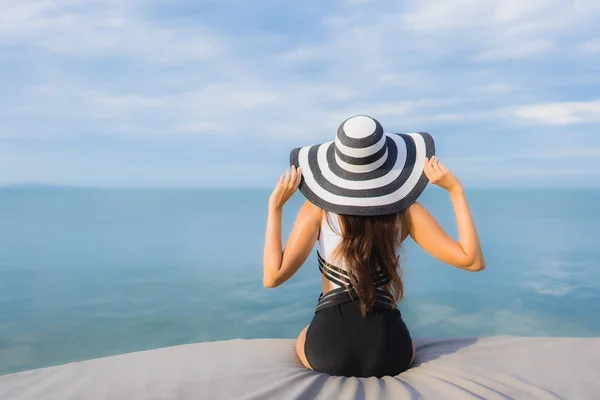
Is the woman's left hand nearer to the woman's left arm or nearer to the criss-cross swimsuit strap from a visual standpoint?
the woman's left arm

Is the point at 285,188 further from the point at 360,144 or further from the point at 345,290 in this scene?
the point at 345,290

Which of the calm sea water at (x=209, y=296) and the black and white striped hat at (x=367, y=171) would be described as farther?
the calm sea water at (x=209, y=296)

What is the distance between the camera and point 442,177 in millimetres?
2158

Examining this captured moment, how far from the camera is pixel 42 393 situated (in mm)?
2090

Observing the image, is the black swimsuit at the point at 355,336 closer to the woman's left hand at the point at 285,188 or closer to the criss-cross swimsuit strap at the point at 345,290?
the criss-cross swimsuit strap at the point at 345,290

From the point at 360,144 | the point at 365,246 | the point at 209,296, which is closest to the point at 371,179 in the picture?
the point at 360,144

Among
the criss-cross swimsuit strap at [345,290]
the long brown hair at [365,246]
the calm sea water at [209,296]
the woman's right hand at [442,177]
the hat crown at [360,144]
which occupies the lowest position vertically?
the calm sea water at [209,296]

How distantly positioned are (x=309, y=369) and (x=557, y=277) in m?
12.1

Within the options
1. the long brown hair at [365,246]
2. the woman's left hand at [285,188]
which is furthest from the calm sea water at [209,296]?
the woman's left hand at [285,188]

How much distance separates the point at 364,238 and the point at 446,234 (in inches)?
12.7

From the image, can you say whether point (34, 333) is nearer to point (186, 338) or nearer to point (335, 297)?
point (186, 338)

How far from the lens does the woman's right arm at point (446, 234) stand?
84.0 inches

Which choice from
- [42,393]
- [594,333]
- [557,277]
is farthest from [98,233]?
[42,393]

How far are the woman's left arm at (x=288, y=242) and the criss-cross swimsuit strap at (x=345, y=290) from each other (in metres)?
0.15
